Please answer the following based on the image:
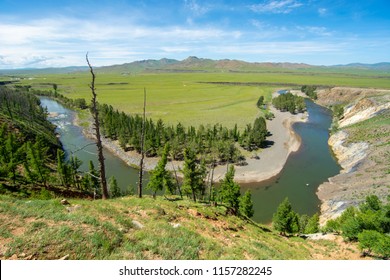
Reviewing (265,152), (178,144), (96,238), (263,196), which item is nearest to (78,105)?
(178,144)

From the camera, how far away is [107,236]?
12.3 metres

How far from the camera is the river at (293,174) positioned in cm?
5362

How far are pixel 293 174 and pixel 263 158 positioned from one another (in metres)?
12.3

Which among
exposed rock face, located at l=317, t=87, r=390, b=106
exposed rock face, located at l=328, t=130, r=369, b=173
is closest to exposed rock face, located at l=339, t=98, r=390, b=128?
exposed rock face, located at l=328, t=130, r=369, b=173

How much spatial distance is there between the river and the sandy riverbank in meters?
2.28

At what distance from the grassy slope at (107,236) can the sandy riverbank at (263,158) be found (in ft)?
108

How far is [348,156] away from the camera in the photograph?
7544cm

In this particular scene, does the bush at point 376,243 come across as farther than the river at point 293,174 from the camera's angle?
No

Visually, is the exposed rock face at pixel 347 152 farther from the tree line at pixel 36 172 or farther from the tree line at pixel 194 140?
the tree line at pixel 36 172

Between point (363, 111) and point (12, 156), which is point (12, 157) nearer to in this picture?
point (12, 156)

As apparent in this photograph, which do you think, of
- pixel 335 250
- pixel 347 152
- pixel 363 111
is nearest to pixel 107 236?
pixel 335 250

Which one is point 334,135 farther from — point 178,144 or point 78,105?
point 78,105

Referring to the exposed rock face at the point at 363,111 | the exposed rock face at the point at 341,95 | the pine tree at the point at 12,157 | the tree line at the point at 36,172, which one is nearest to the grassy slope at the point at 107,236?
the tree line at the point at 36,172

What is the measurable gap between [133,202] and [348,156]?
78.0 metres
